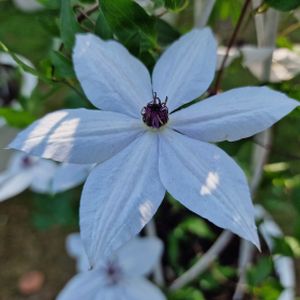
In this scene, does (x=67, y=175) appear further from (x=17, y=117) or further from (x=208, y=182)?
(x=208, y=182)

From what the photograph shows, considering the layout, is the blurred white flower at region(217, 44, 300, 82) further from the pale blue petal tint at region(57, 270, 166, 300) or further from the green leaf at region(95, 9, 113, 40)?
the pale blue petal tint at region(57, 270, 166, 300)

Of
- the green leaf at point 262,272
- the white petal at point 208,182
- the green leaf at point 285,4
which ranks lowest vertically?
the green leaf at point 262,272

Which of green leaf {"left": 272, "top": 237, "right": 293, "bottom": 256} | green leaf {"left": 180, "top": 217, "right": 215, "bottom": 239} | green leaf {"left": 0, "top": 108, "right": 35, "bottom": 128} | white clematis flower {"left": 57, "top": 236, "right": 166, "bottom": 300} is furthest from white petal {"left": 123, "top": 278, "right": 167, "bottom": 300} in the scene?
green leaf {"left": 0, "top": 108, "right": 35, "bottom": 128}

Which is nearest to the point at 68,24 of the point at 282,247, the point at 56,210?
the point at 282,247

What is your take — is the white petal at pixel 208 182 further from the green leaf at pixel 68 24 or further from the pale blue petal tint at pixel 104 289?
the pale blue petal tint at pixel 104 289

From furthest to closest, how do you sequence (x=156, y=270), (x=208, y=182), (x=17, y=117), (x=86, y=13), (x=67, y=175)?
(x=156, y=270) < (x=67, y=175) < (x=17, y=117) < (x=86, y=13) < (x=208, y=182)

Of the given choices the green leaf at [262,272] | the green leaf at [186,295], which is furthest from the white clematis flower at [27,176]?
the green leaf at [262,272]
